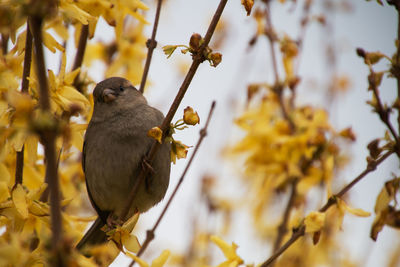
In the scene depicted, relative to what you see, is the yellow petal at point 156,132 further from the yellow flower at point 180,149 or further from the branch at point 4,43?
the branch at point 4,43

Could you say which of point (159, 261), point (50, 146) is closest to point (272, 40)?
point (159, 261)

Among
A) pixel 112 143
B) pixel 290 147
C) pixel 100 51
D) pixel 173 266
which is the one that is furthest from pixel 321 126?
pixel 173 266

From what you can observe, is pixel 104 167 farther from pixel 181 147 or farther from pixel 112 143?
pixel 181 147

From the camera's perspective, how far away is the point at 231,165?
194 inches

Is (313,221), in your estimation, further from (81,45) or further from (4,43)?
(4,43)

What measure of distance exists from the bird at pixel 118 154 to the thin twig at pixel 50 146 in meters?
1.80

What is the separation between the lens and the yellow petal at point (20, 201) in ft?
6.69

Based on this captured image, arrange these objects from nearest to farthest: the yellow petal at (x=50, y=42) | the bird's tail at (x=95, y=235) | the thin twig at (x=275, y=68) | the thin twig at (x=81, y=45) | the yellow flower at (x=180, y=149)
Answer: the yellow petal at (x=50, y=42) < the yellow flower at (x=180, y=149) < the thin twig at (x=81, y=45) < the bird's tail at (x=95, y=235) < the thin twig at (x=275, y=68)

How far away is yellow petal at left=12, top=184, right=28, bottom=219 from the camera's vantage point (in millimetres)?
2039

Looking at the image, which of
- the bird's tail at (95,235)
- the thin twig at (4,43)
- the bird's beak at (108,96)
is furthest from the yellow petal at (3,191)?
the bird's beak at (108,96)

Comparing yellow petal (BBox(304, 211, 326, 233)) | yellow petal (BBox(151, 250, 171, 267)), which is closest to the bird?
yellow petal (BBox(151, 250, 171, 267))

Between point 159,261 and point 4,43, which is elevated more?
point 4,43

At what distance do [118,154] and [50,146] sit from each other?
6.50 ft

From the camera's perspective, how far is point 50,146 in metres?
1.21
